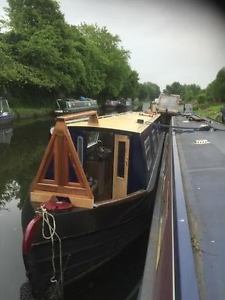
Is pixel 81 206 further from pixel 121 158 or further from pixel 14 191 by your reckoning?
pixel 14 191

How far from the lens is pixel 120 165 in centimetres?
666

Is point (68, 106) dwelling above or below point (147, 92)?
below

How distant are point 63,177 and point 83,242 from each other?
0.75m

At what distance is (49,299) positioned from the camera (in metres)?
5.12

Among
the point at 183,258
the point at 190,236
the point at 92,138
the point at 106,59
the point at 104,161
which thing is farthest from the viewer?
the point at 106,59

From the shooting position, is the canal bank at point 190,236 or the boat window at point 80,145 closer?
the canal bank at point 190,236

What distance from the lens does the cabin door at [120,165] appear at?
6.55 m

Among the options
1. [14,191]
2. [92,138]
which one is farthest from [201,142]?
[14,191]

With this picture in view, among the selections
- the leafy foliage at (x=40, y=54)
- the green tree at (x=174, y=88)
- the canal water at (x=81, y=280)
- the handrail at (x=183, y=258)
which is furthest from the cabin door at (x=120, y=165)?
the green tree at (x=174, y=88)

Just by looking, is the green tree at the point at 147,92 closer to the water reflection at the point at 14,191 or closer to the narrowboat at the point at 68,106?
the narrowboat at the point at 68,106

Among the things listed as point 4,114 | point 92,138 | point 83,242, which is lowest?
point 4,114

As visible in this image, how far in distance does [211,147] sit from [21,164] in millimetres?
7034

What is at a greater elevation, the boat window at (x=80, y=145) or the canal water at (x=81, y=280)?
the boat window at (x=80, y=145)

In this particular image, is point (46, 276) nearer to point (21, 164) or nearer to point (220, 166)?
point (220, 166)
